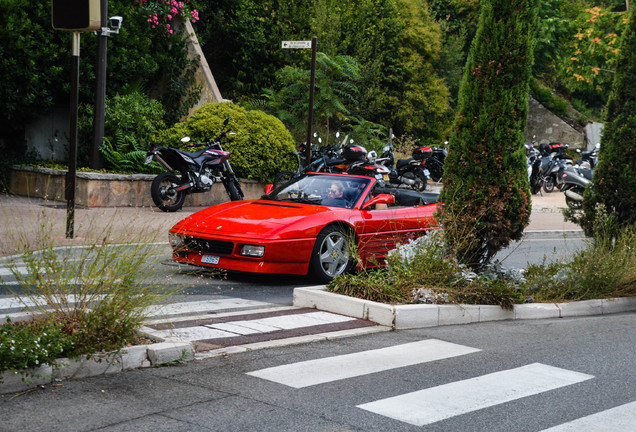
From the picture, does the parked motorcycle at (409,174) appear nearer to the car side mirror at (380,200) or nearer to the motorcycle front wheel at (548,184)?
the motorcycle front wheel at (548,184)

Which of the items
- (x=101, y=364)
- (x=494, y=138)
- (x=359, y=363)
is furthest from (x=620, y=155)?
(x=101, y=364)

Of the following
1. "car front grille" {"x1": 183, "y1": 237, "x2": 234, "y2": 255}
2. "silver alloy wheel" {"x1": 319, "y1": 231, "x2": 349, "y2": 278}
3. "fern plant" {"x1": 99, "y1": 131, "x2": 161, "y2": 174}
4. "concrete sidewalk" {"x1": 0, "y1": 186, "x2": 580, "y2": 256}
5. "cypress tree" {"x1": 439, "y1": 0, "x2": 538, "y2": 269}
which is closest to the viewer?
"concrete sidewalk" {"x1": 0, "y1": 186, "x2": 580, "y2": 256}

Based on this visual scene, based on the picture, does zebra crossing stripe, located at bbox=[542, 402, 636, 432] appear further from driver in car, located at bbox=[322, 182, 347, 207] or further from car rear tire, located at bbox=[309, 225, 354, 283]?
driver in car, located at bbox=[322, 182, 347, 207]

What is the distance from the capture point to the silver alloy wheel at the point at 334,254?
10562mm

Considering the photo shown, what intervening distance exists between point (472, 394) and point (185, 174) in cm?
1135

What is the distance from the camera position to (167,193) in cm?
1616

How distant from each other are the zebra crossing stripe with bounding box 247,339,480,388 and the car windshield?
12.8 feet

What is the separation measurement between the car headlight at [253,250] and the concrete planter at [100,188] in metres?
6.65

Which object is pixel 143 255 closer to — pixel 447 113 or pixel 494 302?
pixel 494 302

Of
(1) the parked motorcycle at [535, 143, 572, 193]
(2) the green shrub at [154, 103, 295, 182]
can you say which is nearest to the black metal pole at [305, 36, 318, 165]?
(2) the green shrub at [154, 103, 295, 182]

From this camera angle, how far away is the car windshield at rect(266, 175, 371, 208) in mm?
11375

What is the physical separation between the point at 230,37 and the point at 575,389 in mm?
21700

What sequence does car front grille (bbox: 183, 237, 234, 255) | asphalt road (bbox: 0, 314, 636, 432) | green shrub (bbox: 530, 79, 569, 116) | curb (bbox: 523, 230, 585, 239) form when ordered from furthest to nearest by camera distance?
green shrub (bbox: 530, 79, 569, 116) → curb (bbox: 523, 230, 585, 239) → car front grille (bbox: 183, 237, 234, 255) → asphalt road (bbox: 0, 314, 636, 432)

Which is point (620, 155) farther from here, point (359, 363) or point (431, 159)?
point (431, 159)
